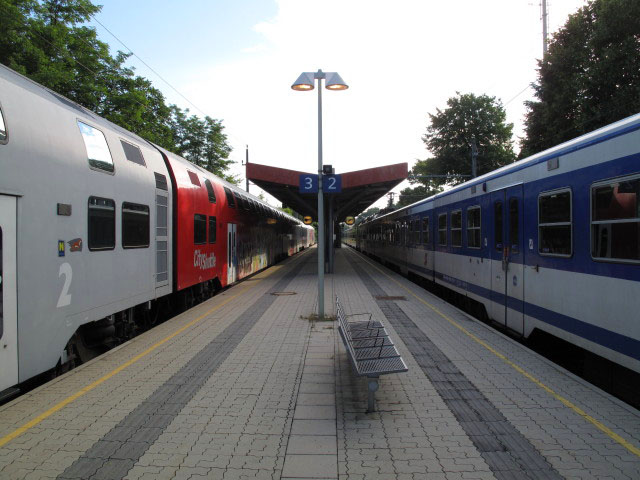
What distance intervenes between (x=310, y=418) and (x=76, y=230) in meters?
3.51

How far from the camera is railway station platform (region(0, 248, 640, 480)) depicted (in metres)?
3.44

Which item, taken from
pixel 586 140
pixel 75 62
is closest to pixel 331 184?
pixel 586 140

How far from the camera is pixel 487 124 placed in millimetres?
41281

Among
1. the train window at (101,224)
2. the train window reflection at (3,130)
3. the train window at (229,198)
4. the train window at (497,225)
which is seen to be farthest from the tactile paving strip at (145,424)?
the train window at (229,198)

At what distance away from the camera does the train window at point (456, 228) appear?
35.1 ft

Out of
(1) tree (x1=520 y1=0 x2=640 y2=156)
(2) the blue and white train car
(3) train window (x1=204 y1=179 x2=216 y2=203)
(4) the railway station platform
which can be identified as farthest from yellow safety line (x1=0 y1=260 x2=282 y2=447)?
(1) tree (x1=520 y1=0 x2=640 y2=156)

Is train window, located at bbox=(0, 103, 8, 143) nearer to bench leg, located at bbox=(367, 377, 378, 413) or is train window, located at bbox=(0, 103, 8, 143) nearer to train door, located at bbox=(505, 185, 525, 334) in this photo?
bench leg, located at bbox=(367, 377, 378, 413)

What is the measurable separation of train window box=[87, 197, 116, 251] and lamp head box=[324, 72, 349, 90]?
15.9 ft

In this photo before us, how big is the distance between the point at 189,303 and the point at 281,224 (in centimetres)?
1777

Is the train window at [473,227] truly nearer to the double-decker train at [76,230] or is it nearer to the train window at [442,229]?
the train window at [442,229]

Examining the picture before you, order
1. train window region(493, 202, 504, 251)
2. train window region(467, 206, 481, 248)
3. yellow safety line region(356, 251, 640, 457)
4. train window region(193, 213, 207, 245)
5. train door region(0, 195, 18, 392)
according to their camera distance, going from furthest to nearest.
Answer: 1. train window region(193, 213, 207, 245)
2. train window region(467, 206, 481, 248)
3. train window region(493, 202, 504, 251)
4. train door region(0, 195, 18, 392)
5. yellow safety line region(356, 251, 640, 457)

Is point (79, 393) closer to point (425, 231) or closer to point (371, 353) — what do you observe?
point (371, 353)

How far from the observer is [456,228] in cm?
1106

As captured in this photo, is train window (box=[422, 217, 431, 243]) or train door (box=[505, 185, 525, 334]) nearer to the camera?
train door (box=[505, 185, 525, 334])
